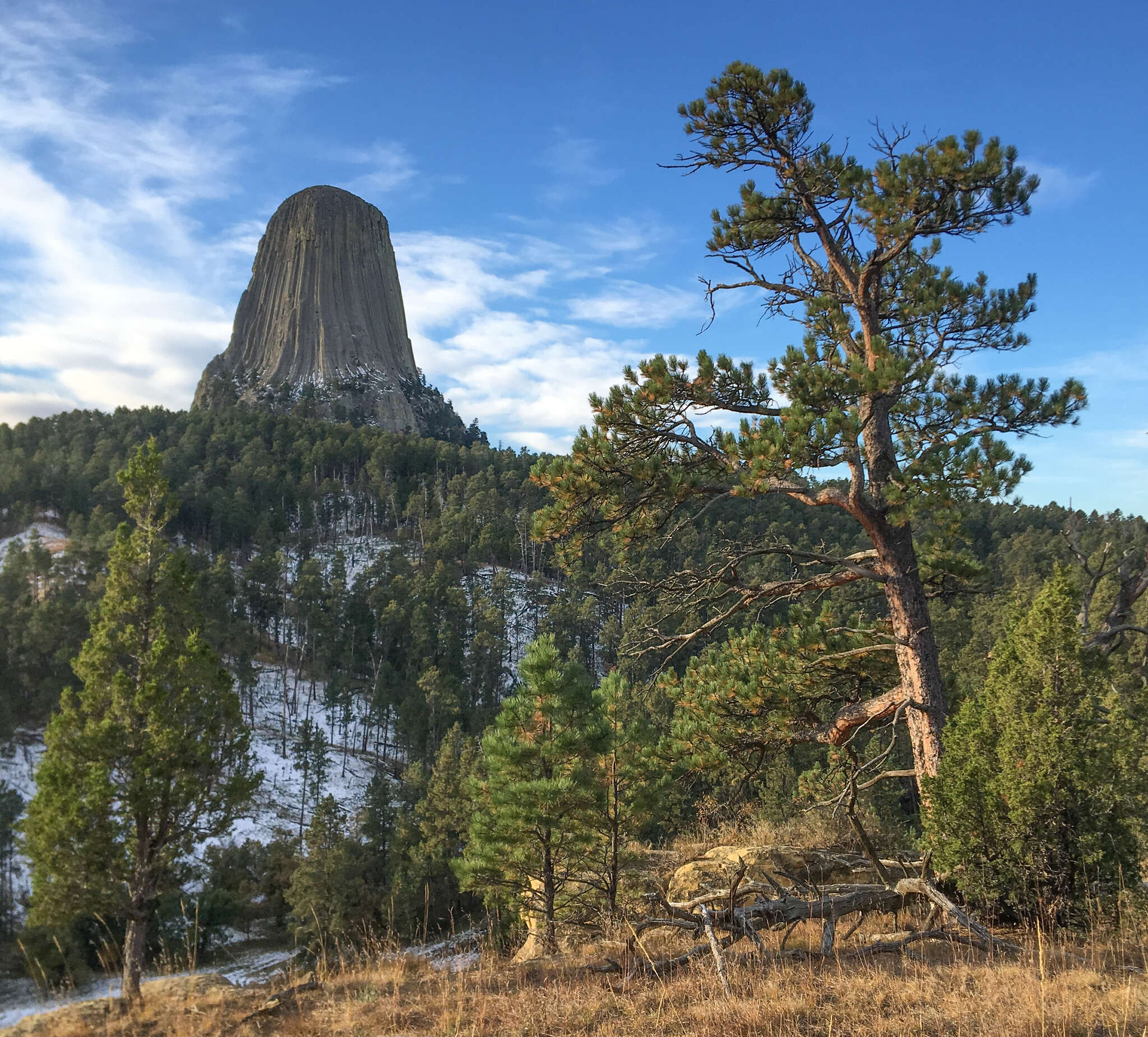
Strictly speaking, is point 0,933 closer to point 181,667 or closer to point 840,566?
point 181,667

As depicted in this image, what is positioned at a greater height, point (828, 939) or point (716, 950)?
point (716, 950)

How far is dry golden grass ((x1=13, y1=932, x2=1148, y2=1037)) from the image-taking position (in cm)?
331

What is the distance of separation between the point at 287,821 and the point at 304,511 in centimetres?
4327

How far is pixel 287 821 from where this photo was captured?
43.8m

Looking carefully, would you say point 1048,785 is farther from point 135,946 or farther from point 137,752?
point 137,752

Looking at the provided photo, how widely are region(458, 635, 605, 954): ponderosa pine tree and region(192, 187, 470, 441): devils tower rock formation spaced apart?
355 ft

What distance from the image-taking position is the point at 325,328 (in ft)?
396

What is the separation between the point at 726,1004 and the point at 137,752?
11329 mm

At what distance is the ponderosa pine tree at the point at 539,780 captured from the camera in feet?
31.7

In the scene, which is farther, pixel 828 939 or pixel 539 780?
pixel 539 780

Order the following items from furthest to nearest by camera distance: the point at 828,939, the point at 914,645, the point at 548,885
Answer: the point at 548,885 < the point at 914,645 < the point at 828,939

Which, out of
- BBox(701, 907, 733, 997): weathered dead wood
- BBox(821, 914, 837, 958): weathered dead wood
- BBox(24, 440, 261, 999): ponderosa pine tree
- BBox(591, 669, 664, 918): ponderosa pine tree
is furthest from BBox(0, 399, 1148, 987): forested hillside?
BBox(821, 914, 837, 958): weathered dead wood

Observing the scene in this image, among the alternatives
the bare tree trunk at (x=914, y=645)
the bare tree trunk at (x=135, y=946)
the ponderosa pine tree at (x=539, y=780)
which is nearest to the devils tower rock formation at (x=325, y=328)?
the bare tree trunk at (x=135, y=946)

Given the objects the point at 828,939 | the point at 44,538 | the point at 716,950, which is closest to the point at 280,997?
the point at 716,950
